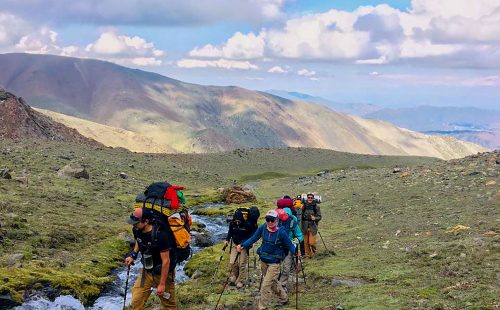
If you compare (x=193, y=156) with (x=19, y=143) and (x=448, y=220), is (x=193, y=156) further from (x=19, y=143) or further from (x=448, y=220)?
(x=448, y=220)

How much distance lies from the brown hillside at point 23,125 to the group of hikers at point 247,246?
82.9 meters

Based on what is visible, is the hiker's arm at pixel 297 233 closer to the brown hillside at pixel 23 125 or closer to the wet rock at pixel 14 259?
the wet rock at pixel 14 259

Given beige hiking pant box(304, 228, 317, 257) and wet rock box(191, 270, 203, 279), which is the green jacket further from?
wet rock box(191, 270, 203, 279)

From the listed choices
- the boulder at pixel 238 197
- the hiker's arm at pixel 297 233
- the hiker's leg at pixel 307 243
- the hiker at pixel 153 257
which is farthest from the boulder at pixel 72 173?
the hiker at pixel 153 257

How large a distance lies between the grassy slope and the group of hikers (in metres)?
1.36

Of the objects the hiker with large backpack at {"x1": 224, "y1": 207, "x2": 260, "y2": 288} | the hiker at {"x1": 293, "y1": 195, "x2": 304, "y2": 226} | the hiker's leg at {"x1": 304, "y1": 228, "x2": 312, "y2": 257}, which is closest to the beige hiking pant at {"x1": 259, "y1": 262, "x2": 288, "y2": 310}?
the hiker with large backpack at {"x1": 224, "y1": 207, "x2": 260, "y2": 288}

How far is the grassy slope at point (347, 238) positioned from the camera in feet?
54.0

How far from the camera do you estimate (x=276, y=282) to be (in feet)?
52.4

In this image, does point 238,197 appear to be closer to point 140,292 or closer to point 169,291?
point 169,291

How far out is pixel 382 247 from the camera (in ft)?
76.9

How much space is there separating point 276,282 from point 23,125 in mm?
93527

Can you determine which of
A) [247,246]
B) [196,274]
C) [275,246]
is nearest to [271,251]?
[275,246]

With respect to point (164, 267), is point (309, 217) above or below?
below

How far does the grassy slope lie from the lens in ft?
54.0
